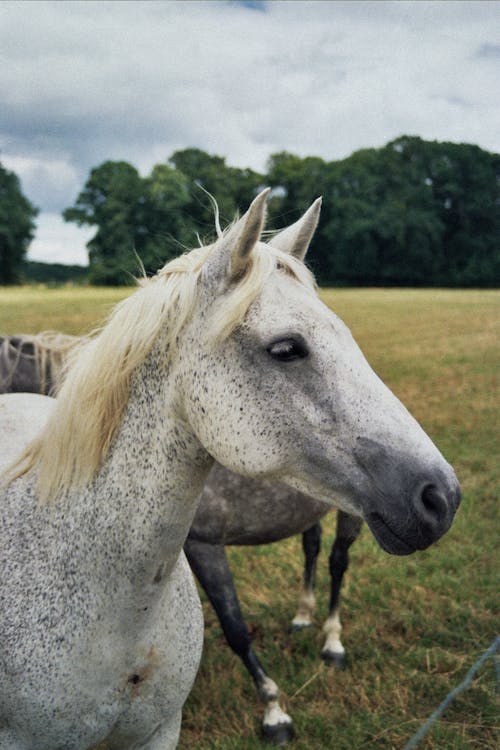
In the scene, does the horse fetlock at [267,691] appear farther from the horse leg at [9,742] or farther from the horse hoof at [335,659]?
the horse leg at [9,742]

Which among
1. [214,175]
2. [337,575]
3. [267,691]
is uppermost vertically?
[214,175]

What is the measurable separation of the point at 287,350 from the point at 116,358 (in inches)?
20.3

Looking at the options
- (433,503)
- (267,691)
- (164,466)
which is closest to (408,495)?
(433,503)

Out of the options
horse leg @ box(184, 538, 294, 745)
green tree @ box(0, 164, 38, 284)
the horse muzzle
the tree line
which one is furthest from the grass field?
green tree @ box(0, 164, 38, 284)

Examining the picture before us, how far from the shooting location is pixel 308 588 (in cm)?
409

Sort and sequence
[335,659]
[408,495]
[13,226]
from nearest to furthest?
[408,495] < [335,659] < [13,226]

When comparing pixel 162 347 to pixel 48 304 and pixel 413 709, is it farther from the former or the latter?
pixel 48 304

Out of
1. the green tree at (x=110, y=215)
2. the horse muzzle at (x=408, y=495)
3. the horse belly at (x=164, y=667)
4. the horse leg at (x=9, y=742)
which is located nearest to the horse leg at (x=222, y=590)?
the horse belly at (x=164, y=667)

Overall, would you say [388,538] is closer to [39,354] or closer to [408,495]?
[408,495]

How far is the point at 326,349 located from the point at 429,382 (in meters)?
9.98

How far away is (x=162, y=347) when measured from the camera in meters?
→ 1.64

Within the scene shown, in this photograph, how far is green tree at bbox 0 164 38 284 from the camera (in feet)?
144

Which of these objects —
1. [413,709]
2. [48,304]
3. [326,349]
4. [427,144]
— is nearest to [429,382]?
[413,709]

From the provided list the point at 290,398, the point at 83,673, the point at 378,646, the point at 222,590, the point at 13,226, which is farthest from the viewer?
the point at 13,226
